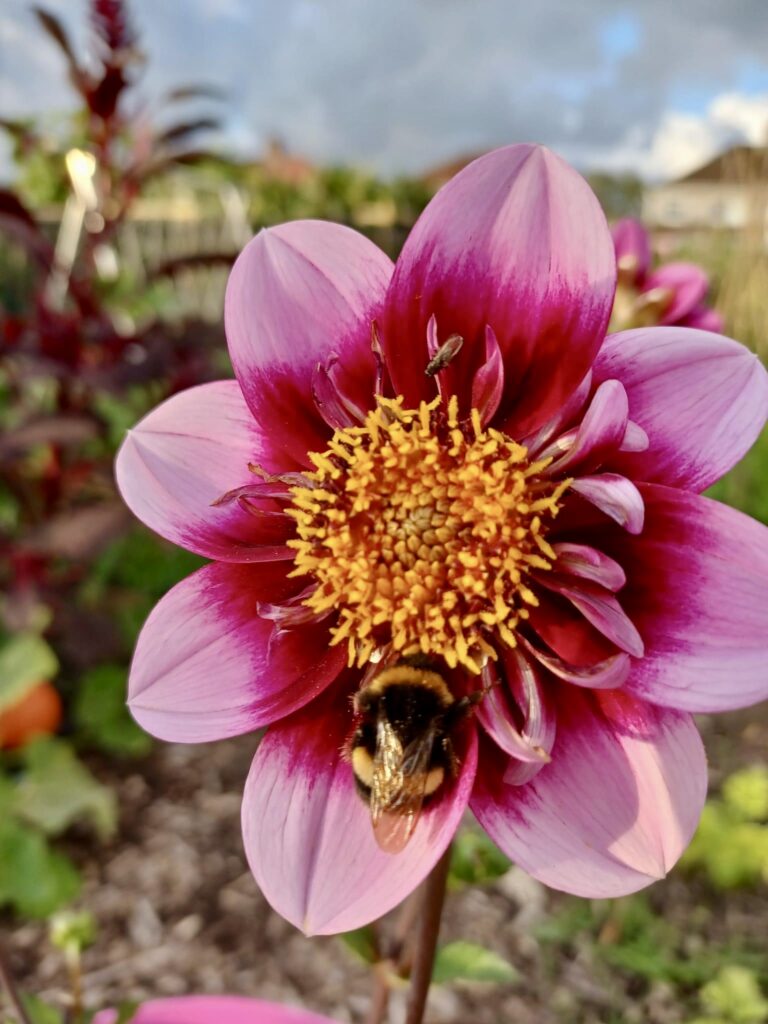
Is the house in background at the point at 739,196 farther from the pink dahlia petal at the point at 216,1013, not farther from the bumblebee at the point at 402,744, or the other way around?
the bumblebee at the point at 402,744

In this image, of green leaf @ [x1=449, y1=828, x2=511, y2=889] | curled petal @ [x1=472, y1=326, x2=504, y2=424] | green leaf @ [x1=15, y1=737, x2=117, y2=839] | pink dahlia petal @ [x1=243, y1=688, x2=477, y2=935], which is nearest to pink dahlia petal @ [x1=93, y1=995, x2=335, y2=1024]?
green leaf @ [x1=449, y1=828, x2=511, y2=889]

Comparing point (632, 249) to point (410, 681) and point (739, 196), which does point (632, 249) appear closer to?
point (410, 681)

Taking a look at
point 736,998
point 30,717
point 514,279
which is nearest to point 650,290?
point 514,279

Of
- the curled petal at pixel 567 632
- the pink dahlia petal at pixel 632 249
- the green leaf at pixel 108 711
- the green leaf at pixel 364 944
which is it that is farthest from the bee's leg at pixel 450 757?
the green leaf at pixel 108 711

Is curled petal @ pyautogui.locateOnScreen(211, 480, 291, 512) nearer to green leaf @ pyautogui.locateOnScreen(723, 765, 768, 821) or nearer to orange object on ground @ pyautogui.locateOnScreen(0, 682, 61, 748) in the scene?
green leaf @ pyautogui.locateOnScreen(723, 765, 768, 821)

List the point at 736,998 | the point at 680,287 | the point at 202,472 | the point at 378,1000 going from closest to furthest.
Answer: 1. the point at 202,472
2. the point at 378,1000
3. the point at 680,287
4. the point at 736,998
